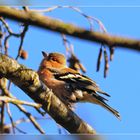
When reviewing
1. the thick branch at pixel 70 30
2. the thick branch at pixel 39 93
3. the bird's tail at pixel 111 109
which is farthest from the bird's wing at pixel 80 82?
the thick branch at pixel 70 30

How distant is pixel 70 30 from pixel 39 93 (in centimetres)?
144

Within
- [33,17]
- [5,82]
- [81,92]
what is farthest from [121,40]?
[81,92]

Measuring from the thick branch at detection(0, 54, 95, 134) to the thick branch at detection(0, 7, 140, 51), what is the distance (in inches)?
50.3

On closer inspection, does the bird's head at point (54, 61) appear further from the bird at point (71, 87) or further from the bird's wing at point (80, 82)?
the bird's wing at point (80, 82)

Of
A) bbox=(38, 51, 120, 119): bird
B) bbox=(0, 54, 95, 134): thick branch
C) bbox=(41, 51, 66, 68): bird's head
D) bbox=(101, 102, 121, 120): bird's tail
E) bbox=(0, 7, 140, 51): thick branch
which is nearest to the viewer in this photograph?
bbox=(0, 7, 140, 51): thick branch

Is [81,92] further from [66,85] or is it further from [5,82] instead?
[5,82]

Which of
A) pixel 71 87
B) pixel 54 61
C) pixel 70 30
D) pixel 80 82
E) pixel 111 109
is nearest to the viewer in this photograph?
pixel 70 30

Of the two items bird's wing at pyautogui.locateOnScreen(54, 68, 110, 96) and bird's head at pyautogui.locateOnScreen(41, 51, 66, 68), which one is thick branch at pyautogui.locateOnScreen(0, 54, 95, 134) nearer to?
bird's wing at pyautogui.locateOnScreen(54, 68, 110, 96)

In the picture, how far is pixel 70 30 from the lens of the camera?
2.41 ft

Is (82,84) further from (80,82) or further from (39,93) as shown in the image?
(39,93)

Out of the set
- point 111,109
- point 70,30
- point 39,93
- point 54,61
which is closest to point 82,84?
point 111,109

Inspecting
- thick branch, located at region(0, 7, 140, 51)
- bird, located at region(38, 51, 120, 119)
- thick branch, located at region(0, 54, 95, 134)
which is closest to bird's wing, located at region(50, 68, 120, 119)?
bird, located at region(38, 51, 120, 119)

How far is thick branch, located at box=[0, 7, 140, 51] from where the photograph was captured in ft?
2.19

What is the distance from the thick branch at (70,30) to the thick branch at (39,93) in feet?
4.19
